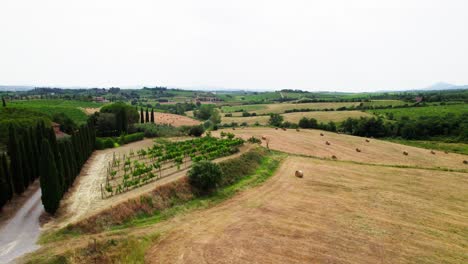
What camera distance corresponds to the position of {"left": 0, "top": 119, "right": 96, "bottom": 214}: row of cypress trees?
21641mm

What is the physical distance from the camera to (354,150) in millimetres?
54188

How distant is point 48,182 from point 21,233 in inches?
147

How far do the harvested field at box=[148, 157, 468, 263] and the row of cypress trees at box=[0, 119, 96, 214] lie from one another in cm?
789

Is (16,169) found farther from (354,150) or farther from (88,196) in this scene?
(354,150)

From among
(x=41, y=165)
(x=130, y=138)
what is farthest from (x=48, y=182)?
(x=130, y=138)

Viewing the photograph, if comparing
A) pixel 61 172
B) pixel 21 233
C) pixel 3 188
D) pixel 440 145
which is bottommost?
pixel 440 145

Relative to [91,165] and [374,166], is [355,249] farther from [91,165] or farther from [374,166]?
[91,165]

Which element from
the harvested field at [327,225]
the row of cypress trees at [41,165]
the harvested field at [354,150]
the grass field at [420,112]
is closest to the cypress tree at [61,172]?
the row of cypress trees at [41,165]

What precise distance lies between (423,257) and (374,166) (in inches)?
958

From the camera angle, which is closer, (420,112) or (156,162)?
(156,162)

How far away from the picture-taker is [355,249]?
1867 centimetres

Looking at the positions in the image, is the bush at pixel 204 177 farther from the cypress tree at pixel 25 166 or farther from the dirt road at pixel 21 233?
the cypress tree at pixel 25 166

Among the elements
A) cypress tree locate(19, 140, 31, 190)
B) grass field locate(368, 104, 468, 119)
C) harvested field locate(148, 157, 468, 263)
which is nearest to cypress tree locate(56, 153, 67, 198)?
cypress tree locate(19, 140, 31, 190)

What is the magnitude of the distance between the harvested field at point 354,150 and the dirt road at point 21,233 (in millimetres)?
35152
